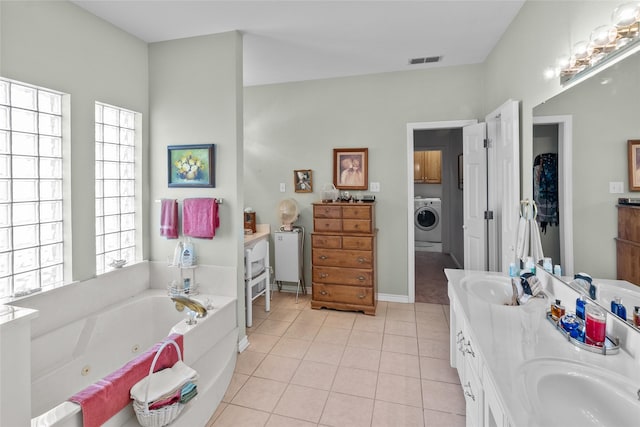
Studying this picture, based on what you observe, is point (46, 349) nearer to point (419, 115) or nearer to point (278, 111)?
point (278, 111)

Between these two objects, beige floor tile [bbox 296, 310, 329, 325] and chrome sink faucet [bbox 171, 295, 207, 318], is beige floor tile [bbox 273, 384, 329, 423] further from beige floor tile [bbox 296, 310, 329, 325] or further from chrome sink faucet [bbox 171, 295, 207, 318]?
beige floor tile [bbox 296, 310, 329, 325]

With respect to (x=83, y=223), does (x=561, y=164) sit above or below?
above

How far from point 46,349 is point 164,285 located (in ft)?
3.28

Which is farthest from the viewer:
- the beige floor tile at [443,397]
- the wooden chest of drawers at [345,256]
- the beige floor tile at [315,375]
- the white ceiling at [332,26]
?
the wooden chest of drawers at [345,256]

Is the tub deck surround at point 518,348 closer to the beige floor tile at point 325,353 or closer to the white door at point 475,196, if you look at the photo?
the beige floor tile at point 325,353

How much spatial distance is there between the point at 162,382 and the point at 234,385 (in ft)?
2.54

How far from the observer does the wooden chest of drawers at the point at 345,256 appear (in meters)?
3.43

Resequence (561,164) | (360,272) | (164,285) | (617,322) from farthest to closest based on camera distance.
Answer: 1. (360,272)
2. (164,285)
3. (561,164)
4. (617,322)

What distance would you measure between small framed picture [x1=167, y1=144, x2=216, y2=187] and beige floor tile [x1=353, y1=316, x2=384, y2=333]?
2.04 meters

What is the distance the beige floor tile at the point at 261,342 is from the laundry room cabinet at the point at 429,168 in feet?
16.9

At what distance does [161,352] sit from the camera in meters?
1.72

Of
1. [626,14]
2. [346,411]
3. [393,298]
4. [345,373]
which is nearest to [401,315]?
[393,298]

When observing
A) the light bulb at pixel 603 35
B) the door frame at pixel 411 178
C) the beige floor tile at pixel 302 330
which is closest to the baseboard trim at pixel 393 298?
the door frame at pixel 411 178

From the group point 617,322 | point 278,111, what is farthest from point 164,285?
point 617,322
